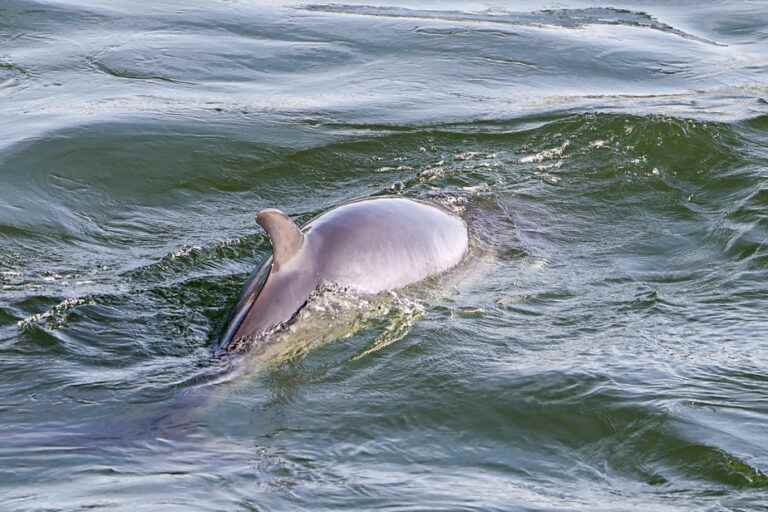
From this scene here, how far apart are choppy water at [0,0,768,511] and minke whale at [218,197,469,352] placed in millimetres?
131

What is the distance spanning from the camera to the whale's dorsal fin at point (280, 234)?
6.00 metres

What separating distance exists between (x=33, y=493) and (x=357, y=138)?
6.17 metres

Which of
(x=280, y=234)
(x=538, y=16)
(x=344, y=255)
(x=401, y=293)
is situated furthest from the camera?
(x=538, y=16)

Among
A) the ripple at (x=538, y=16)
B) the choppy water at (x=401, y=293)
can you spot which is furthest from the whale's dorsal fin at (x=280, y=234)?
the ripple at (x=538, y=16)

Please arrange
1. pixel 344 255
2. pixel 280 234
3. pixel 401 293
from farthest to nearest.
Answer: pixel 401 293, pixel 344 255, pixel 280 234

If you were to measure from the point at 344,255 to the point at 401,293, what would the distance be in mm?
425

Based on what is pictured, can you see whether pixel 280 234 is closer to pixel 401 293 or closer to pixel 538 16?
pixel 401 293

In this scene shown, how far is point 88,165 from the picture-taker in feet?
31.3

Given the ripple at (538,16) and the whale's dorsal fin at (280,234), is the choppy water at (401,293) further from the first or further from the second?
the ripple at (538,16)

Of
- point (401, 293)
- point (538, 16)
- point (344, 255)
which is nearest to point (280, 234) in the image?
point (344, 255)

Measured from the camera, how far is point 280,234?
244 inches

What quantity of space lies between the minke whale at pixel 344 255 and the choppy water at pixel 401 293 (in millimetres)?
131

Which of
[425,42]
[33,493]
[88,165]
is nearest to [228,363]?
[33,493]

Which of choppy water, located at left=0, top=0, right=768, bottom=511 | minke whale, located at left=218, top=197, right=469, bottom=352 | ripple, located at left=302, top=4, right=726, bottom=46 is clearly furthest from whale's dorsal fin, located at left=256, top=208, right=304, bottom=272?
ripple, located at left=302, top=4, right=726, bottom=46
